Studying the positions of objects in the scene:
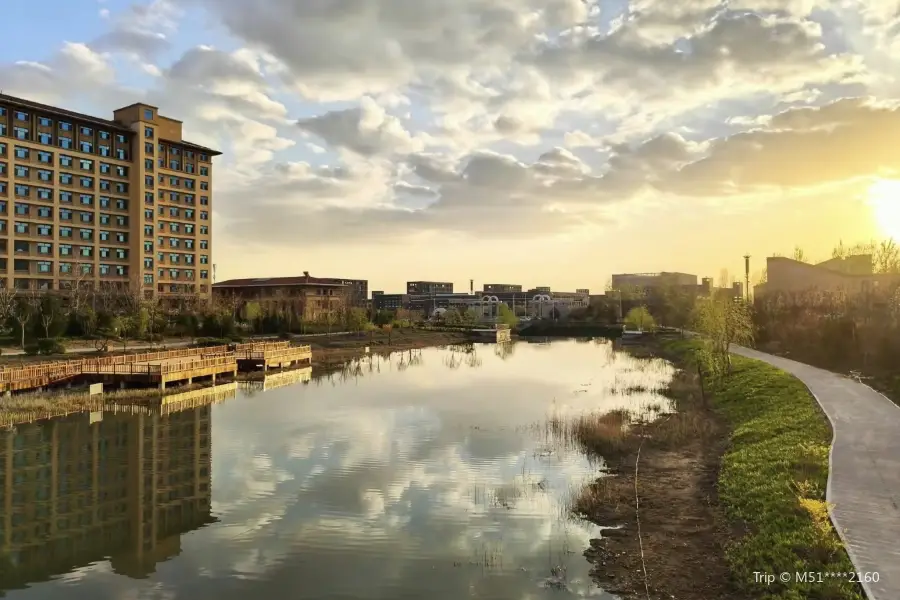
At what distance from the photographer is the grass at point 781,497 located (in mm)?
10000

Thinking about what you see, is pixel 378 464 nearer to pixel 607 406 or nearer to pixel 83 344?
pixel 607 406

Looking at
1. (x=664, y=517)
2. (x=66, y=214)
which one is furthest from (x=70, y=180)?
(x=664, y=517)

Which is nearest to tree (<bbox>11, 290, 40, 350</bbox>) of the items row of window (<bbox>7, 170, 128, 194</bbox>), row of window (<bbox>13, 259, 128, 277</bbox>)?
row of window (<bbox>13, 259, 128, 277</bbox>)

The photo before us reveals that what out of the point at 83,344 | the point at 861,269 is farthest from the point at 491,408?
the point at 861,269

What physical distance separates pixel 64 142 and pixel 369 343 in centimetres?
4170

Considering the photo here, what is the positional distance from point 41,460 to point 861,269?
247 ft

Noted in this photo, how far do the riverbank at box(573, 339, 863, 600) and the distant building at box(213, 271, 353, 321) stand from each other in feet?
216

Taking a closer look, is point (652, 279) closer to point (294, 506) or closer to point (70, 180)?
point (70, 180)

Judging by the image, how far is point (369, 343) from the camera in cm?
7406

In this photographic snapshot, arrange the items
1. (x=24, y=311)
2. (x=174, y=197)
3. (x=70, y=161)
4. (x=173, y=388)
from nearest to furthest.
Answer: (x=173, y=388) < (x=24, y=311) < (x=70, y=161) < (x=174, y=197)

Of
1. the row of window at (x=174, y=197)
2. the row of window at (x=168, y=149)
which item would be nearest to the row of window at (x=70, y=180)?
the row of window at (x=174, y=197)

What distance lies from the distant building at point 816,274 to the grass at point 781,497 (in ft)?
155

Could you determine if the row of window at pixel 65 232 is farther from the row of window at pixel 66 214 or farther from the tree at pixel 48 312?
the tree at pixel 48 312

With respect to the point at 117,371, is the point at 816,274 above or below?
above
